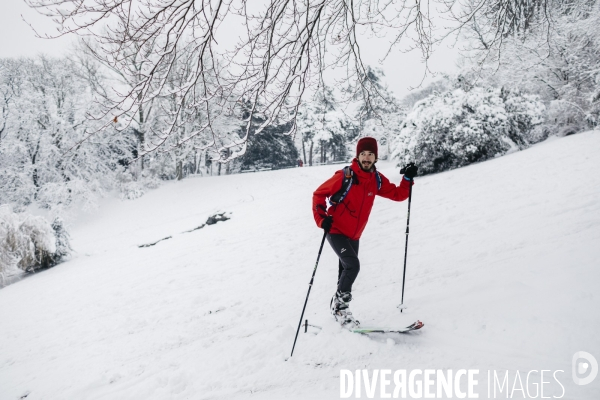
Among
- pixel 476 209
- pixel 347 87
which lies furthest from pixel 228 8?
pixel 476 209

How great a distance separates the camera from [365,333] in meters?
3.28

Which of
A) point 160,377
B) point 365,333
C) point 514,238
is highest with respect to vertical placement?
point 514,238

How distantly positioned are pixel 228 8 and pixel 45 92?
84.3ft

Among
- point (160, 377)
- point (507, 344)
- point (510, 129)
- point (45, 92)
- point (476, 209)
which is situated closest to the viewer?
point (507, 344)

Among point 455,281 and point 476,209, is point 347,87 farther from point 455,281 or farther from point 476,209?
point 476,209

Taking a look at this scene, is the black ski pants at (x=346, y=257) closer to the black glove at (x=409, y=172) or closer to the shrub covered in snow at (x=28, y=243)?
the black glove at (x=409, y=172)

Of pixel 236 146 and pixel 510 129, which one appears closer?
pixel 236 146

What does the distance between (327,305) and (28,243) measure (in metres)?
10.7

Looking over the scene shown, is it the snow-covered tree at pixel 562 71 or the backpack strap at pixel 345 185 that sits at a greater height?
the snow-covered tree at pixel 562 71

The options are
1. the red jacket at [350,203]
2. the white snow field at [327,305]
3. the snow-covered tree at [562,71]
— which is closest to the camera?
the white snow field at [327,305]

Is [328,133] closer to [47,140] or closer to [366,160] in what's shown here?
[47,140]

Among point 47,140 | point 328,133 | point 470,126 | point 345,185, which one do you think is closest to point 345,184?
point 345,185

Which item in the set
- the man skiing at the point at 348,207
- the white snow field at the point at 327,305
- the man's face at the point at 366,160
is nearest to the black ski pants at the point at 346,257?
the man skiing at the point at 348,207

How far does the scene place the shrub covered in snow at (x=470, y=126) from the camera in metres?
12.0
